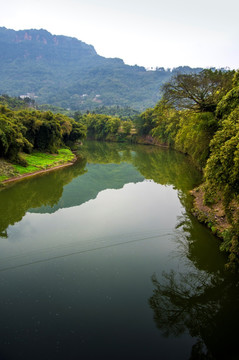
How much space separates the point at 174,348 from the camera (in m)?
8.14

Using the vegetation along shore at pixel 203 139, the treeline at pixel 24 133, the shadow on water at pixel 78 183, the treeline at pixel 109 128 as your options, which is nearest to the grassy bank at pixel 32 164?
the vegetation along shore at pixel 203 139

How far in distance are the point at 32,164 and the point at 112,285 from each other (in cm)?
2842

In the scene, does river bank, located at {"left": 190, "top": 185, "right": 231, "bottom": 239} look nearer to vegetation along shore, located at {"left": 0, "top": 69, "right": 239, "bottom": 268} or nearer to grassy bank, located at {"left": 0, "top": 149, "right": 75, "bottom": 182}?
vegetation along shore, located at {"left": 0, "top": 69, "right": 239, "bottom": 268}

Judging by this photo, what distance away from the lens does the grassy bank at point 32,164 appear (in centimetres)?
2964

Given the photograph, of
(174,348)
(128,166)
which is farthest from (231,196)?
(128,166)

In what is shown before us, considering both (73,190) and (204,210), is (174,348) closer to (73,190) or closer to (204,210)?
(204,210)

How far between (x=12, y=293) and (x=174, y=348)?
688 cm

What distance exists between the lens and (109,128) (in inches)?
3674

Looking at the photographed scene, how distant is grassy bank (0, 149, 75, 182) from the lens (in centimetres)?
2964

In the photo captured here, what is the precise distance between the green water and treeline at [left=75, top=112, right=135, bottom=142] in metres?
72.3

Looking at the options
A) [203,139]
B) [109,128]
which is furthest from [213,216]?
[109,128]

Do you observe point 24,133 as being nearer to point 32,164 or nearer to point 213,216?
point 32,164

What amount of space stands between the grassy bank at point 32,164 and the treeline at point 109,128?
45420mm

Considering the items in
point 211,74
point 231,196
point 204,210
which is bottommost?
point 204,210
